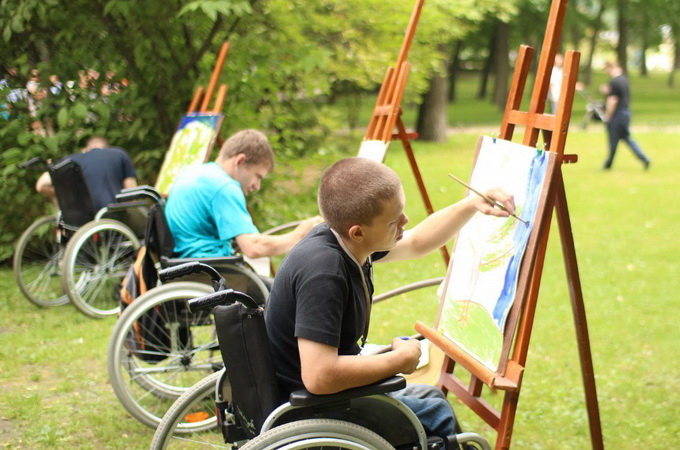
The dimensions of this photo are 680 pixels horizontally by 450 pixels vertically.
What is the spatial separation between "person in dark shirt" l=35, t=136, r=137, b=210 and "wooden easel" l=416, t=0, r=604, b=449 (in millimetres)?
3572

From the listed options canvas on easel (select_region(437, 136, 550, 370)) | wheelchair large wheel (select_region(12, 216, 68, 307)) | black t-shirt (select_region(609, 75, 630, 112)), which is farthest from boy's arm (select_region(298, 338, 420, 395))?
black t-shirt (select_region(609, 75, 630, 112))

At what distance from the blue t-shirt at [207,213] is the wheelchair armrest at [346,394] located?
5.97ft

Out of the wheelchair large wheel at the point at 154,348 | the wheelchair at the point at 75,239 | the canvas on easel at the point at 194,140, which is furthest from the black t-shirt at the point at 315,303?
the canvas on easel at the point at 194,140

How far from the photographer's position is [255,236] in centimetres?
398

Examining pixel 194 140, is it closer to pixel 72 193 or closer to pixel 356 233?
pixel 72 193

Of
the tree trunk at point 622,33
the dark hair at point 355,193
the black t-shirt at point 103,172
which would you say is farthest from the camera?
the tree trunk at point 622,33

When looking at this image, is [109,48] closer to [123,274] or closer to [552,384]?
[123,274]

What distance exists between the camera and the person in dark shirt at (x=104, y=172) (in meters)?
6.02

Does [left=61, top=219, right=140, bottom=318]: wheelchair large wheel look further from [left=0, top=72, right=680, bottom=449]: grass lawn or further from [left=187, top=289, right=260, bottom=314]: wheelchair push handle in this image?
[left=187, top=289, right=260, bottom=314]: wheelchair push handle

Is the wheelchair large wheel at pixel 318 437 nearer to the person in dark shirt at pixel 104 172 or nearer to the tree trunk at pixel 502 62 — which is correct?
the person in dark shirt at pixel 104 172

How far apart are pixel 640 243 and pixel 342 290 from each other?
646 cm

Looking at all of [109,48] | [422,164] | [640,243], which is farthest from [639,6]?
[109,48]

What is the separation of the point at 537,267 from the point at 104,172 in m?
4.09

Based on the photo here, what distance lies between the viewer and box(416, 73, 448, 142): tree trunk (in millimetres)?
18328
